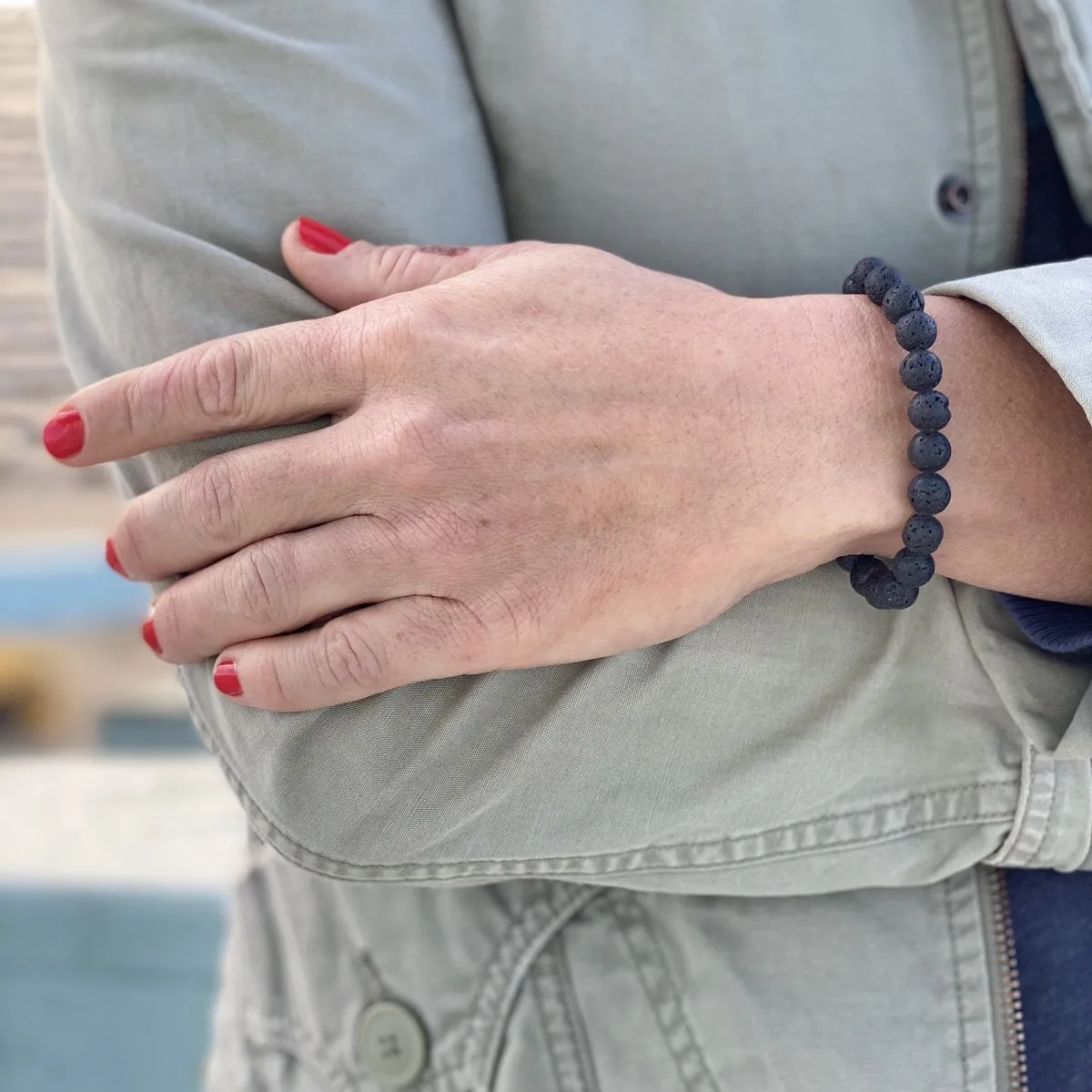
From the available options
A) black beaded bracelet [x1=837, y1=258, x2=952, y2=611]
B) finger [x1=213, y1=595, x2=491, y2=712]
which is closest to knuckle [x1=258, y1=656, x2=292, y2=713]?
finger [x1=213, y1=595, x2=491, y2=712]

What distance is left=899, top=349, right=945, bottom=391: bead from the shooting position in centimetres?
54

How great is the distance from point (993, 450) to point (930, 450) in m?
0.05

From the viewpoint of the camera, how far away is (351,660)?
549 millimetres

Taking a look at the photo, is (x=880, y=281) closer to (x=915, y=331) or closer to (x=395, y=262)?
(x=915, y=331)

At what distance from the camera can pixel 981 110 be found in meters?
0.67

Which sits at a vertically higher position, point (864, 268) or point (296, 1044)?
point (864, 268)

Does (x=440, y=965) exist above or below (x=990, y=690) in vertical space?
below

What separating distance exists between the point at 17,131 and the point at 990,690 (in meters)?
1.23

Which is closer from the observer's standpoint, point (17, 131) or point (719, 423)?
point (719, 423)

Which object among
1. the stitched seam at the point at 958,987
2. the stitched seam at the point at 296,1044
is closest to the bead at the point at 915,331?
the stitched seam at the point at 958,987

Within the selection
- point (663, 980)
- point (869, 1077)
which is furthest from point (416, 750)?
point (869, 1077)

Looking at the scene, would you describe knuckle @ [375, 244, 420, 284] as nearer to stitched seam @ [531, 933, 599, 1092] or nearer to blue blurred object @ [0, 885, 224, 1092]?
stitched seam @ [531, 933, 599, 1092]

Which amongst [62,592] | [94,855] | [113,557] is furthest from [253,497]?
[94,855]

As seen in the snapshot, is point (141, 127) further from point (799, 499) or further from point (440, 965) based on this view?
point (440, 965)
